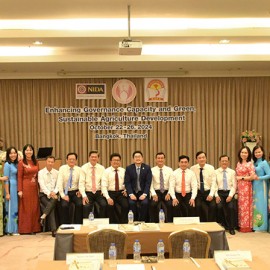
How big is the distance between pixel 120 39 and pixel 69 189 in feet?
8.48

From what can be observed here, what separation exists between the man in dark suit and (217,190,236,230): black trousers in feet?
4.00

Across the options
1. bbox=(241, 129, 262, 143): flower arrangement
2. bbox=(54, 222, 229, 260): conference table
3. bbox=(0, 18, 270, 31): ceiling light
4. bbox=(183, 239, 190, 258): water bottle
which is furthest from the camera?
bbox=(241, 129, 262, 143): flower arrangement

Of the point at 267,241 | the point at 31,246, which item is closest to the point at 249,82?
the point at 267,241

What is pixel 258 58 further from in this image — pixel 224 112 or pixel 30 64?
pixel 30 64

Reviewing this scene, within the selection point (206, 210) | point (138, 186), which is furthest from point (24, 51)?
point (206, 210)

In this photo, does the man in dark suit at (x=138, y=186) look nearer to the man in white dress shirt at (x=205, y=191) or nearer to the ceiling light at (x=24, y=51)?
the man in white dress shirt at (x=205, y=191)

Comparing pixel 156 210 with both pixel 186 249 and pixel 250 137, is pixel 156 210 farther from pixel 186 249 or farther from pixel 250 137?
pixel 250 137

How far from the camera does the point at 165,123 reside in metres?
9.50

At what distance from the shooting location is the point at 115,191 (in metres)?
6.86

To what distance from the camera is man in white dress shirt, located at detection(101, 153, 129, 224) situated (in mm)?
6711

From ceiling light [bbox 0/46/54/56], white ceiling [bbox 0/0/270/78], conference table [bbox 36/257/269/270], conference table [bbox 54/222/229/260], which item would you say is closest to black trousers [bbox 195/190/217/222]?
conference table [bbox 54/222/229/260]

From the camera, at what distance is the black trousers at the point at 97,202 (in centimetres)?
668

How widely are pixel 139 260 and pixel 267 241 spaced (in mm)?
3526

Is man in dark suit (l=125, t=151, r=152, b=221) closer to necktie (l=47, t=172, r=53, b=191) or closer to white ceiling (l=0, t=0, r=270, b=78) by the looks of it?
necktie (l=47, t=172, r=53, b=191)
